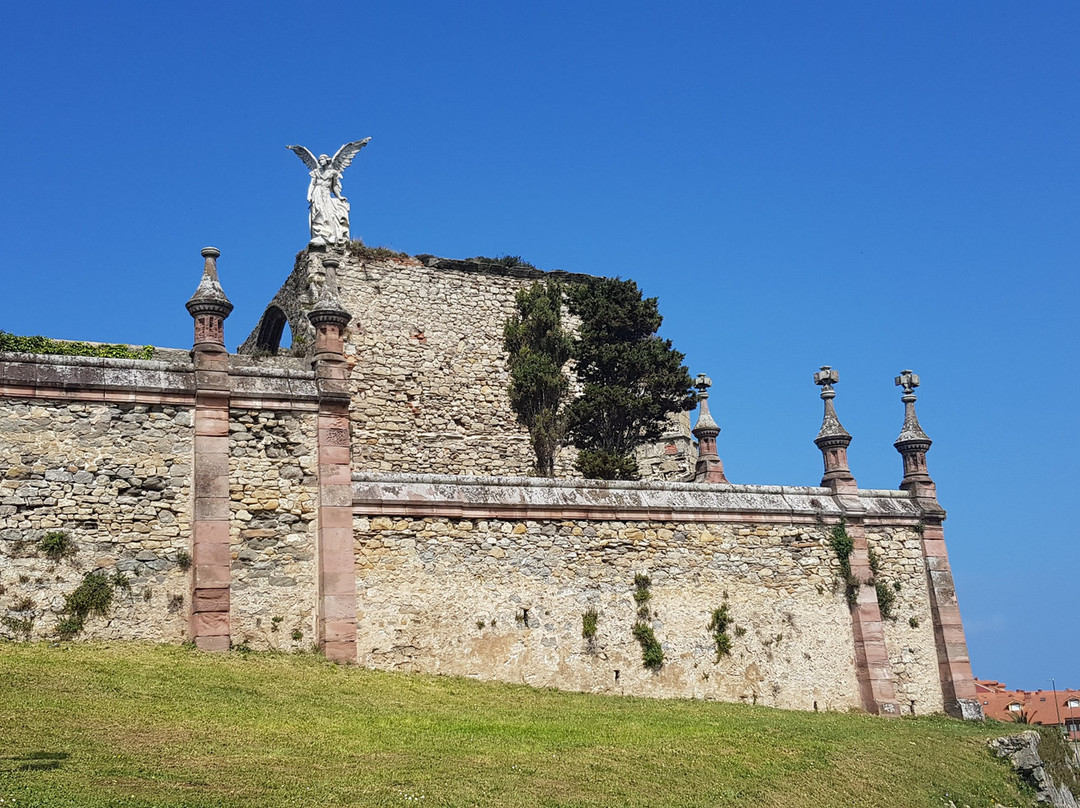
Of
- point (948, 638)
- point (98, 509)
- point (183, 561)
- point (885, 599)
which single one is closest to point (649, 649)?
point (885, 599)

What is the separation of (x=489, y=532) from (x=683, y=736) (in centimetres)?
578

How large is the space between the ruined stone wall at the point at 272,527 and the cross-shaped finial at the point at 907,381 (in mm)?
13728

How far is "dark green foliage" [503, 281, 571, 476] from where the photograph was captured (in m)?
32.0

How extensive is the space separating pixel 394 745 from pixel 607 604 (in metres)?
8.13

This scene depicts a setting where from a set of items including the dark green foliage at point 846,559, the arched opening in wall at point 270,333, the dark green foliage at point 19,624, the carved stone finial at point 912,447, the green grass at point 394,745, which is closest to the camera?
the green grass at point 394,745

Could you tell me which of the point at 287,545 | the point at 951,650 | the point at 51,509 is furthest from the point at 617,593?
the point at 51,509

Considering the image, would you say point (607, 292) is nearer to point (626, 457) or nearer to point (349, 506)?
point (626, 457)

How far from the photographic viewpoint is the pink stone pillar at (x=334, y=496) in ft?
63.5

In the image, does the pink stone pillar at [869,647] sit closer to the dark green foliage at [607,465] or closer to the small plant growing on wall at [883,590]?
the small plant growing on wall at [883,590]

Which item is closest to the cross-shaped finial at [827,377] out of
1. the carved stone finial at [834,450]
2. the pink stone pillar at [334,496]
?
the carved stone finial at [834,450]

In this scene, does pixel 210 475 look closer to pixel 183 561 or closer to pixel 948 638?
pixel 183 561

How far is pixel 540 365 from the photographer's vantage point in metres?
32.8

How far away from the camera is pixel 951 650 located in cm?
2473

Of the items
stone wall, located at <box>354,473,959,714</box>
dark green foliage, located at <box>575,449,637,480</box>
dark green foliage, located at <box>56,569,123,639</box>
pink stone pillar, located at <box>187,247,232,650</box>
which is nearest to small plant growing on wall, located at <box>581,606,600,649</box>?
stone wall, located at <box>354,473,959,714</box>
